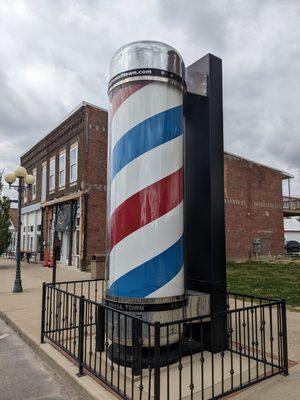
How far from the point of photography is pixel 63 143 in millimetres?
21062

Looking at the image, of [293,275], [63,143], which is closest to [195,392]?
[293,275]

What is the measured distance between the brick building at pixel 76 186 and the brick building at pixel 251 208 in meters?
8.91

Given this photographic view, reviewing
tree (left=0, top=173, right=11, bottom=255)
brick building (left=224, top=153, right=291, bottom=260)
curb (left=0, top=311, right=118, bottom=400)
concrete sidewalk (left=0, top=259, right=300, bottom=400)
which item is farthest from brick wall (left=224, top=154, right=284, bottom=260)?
curb (left=0, top=311, right=118, bottom=400)

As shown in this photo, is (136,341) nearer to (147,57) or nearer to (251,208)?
(147,57)

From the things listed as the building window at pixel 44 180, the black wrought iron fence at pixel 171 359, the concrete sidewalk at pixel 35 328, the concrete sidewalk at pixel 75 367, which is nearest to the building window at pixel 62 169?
the building window at pixel 44 180

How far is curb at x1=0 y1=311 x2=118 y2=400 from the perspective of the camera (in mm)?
3732

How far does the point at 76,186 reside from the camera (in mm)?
19078

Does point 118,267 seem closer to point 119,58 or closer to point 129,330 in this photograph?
point 129,330

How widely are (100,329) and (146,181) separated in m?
1.99

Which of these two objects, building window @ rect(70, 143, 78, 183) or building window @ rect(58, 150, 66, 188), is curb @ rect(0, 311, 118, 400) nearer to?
building window @ rect(70, 143, 78, 183)

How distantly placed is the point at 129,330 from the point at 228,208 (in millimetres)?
20306

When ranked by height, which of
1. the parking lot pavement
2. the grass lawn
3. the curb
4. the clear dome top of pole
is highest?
the clear dome top of pole

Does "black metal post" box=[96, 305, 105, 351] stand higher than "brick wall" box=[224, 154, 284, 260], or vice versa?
"brick wall" box=[224, 154, 284, 260]

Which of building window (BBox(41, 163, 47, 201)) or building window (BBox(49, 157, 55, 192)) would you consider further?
building window (BBox(41, 163, 47, 201))
